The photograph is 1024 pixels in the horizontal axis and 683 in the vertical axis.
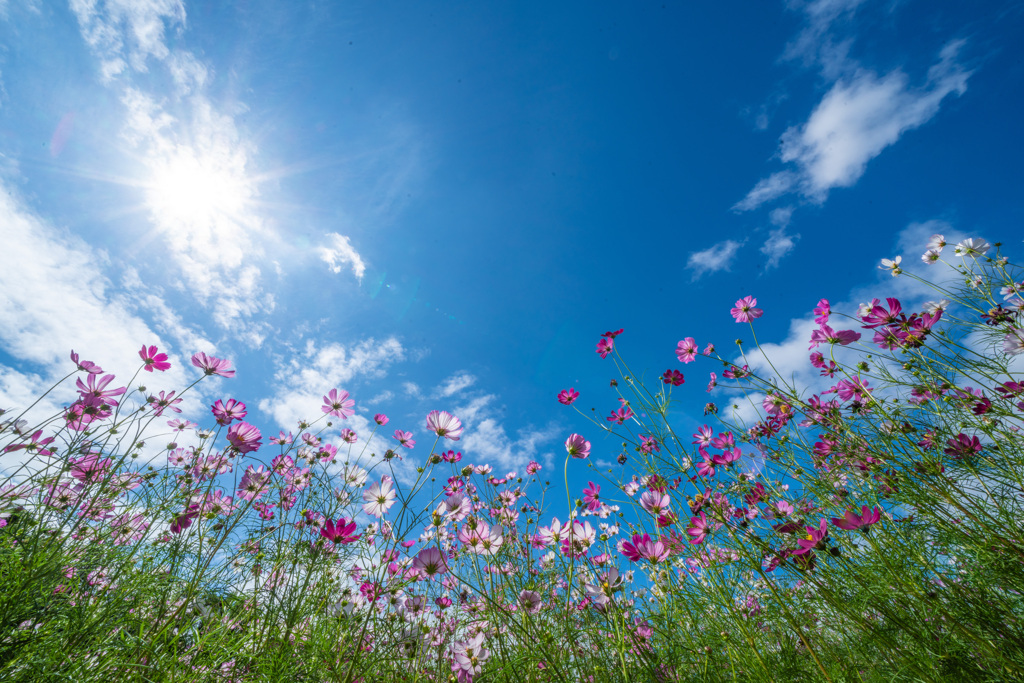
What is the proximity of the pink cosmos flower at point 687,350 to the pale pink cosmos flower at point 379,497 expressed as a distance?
5.92ft

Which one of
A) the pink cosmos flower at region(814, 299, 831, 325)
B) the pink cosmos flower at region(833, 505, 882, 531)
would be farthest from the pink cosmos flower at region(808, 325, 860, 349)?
the pink cosmos flower at region(833, 505, 882, 531)

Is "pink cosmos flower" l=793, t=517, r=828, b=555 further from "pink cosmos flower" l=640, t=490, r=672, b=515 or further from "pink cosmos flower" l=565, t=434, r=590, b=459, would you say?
"pink cosmos flower" l=565, t=434, r=590, b=459

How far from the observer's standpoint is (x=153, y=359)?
2051mm

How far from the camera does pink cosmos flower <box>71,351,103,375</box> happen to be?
Answer: 1861 mm

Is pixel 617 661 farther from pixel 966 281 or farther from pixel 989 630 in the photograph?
pixel 966 281

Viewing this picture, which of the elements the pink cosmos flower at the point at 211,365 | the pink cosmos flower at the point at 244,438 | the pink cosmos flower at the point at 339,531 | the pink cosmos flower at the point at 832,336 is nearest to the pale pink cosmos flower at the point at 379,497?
the pink cosmos flower at the point at 339,531

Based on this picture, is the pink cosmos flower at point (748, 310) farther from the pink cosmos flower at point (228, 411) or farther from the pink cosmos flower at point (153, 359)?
the pink cosmos flower at point (153, 359)

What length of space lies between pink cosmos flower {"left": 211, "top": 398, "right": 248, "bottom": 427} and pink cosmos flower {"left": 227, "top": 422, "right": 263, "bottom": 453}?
0.35 feet

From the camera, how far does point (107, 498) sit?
188 cm

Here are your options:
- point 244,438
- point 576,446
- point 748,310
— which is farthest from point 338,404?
point 748,310

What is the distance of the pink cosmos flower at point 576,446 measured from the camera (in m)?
1.50

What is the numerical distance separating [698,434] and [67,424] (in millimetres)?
3280

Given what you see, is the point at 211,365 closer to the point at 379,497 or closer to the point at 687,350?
the point at 379,497

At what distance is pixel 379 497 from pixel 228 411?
935mm
